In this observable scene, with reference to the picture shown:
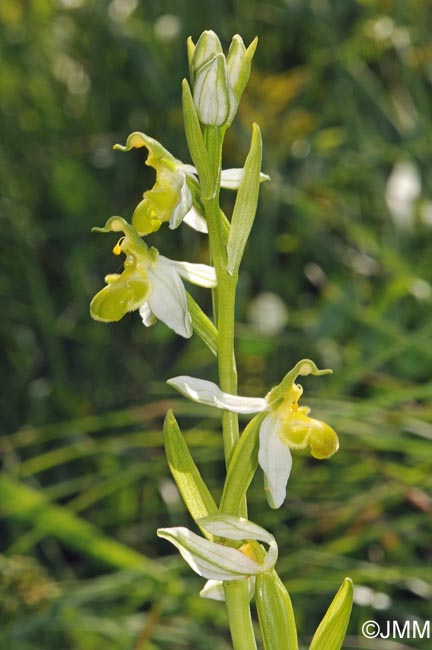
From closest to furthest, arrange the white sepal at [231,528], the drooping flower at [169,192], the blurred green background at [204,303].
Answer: the white sepal at [231,528], the drooping flower at [169,192], the blurred green background at [204,303]

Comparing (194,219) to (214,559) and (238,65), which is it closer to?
(238,65)

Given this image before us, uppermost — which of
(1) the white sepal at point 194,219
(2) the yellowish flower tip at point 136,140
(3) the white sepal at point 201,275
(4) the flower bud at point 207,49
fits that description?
(4) the flower bud at point 207,49

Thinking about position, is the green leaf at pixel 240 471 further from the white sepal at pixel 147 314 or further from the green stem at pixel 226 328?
the white sepal at pixel 147 314

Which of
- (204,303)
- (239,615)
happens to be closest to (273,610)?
(239,615)

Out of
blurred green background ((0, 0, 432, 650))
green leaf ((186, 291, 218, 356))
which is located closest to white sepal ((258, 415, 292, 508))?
green leaf ((186, 291, 218, 356))

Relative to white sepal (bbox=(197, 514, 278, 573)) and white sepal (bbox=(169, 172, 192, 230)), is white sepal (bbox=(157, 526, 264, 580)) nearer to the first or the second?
white sepal (bbox=(197, 514, 278, 573))

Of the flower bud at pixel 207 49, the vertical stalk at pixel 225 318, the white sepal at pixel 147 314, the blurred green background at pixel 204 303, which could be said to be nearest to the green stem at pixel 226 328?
the vertical stalk at pixel 225 318

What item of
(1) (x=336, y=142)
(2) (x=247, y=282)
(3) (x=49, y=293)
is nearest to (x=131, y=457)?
(2) (x=247, y=282)

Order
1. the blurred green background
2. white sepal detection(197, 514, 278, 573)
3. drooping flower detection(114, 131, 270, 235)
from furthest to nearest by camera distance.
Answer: the blurred green background
drooping flower detection(114, 131, 270, 235)
white sepal detection(197, 514, 278, 573)
